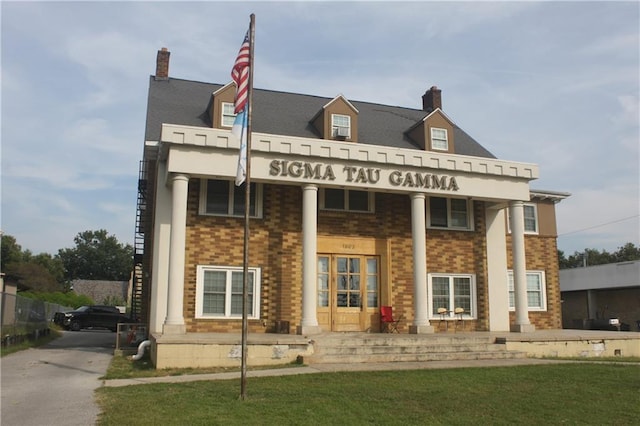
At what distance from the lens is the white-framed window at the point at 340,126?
19.8m

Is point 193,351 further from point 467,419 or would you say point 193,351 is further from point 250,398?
point 467,419

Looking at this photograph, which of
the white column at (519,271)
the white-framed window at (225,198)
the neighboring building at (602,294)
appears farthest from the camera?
the neighboring building at (602,294)

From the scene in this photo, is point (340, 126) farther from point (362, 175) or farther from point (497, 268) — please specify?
point (497, 268)

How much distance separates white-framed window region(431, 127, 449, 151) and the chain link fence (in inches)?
598

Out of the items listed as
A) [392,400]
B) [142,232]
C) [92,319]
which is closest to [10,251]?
[92,319]

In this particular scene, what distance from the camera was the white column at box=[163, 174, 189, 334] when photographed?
50.2ft

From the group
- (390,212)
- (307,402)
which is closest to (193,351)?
(307,402)

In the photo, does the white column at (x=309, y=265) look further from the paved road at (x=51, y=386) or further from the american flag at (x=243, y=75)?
the american flag at (x=243, y=75)

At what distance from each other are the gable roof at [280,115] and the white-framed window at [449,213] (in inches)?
88.0

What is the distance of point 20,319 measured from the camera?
20016mm

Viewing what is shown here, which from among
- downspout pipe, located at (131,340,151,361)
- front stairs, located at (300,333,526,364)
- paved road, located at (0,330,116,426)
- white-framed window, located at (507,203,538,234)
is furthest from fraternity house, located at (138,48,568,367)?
paved road, located at (0,330,116,426)

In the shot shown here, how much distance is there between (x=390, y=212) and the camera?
1983cm

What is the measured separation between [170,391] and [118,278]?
11585 centimetres

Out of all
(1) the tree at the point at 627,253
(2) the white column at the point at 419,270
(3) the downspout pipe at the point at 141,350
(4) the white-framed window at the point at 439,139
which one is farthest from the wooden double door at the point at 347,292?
(1) the tree at the point at 627,253
